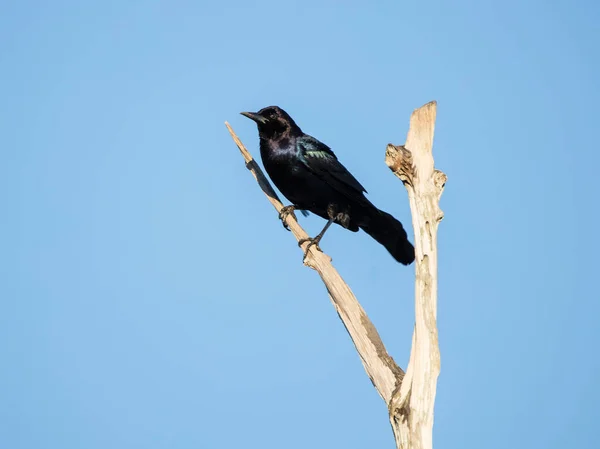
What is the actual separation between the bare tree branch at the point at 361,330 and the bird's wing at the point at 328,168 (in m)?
1.72

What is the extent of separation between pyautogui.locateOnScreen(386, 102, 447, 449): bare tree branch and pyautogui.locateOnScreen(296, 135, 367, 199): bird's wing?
131 inches

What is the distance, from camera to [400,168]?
655 cm

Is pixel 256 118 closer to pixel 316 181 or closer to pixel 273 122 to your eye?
pixel 273 122

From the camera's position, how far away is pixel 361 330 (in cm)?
700

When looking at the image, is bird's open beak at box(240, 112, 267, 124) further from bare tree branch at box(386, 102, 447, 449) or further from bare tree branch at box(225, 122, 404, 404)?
bare tree branch at box(386, 102, 447, 449)

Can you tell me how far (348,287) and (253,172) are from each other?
256cm

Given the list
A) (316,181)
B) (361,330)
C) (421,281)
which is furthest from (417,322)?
(316,181)

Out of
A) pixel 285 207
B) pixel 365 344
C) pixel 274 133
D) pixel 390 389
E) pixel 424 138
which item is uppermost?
pixel 274 133

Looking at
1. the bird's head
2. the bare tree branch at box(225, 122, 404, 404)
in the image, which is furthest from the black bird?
the bare tree branch at box(225, 122, 404, 404)

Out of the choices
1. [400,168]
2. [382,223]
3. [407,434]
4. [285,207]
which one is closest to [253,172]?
[285,207]

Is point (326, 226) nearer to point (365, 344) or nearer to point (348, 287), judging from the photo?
point (348, 287)

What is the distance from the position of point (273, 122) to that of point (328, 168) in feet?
2.90

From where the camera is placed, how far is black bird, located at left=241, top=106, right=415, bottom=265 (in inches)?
390

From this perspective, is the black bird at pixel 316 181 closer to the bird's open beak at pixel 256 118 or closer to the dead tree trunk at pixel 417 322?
the bird's open beak at pixel 256 118
